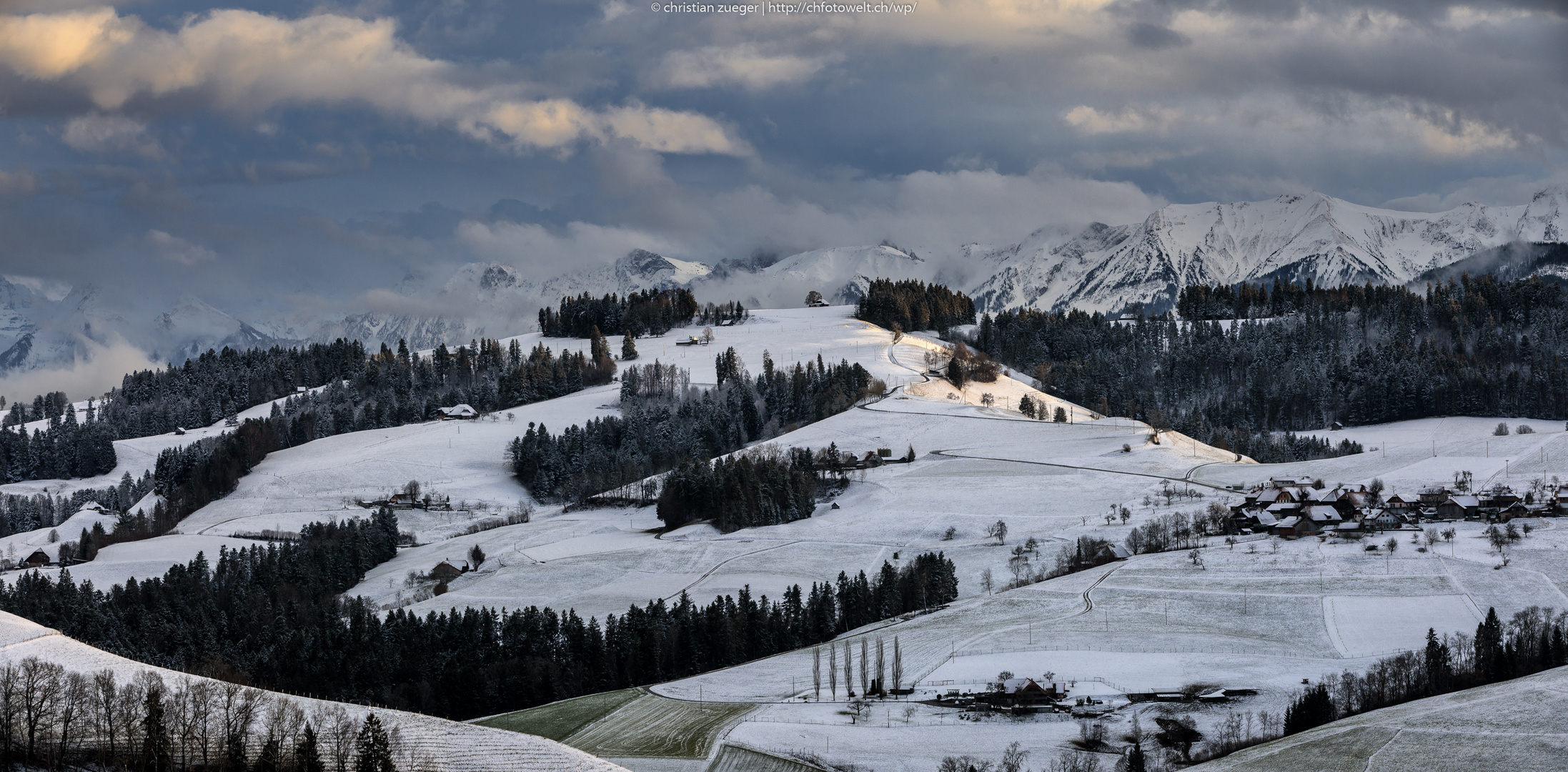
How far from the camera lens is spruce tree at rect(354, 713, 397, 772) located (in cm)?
5981

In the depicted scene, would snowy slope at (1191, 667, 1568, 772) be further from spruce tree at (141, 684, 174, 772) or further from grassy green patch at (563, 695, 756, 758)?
spruce tree at (141, 684, 174, 772)

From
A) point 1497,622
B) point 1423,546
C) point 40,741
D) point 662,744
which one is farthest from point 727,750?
point 1423,546

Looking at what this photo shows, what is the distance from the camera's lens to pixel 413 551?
513 ft

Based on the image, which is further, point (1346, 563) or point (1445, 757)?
point (1346, 563)

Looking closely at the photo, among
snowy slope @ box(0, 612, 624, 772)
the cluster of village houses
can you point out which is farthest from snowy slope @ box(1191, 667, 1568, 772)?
the cluster of village houses

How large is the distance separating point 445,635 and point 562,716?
24.8m

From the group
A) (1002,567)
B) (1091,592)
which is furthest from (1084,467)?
(1091,592)

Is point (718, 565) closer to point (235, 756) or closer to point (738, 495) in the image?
point (738, 495)

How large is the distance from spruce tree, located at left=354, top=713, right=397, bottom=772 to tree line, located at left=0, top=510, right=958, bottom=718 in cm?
3701

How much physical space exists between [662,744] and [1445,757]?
39406mm

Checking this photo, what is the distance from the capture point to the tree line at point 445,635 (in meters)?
102

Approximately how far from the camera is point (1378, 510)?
12888 centimetres

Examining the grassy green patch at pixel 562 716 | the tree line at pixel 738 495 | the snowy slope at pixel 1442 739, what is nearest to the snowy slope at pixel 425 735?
the grassy green patch at pixel 562 716

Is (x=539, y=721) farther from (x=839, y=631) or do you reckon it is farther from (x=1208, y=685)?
(x=1208, y=685)
